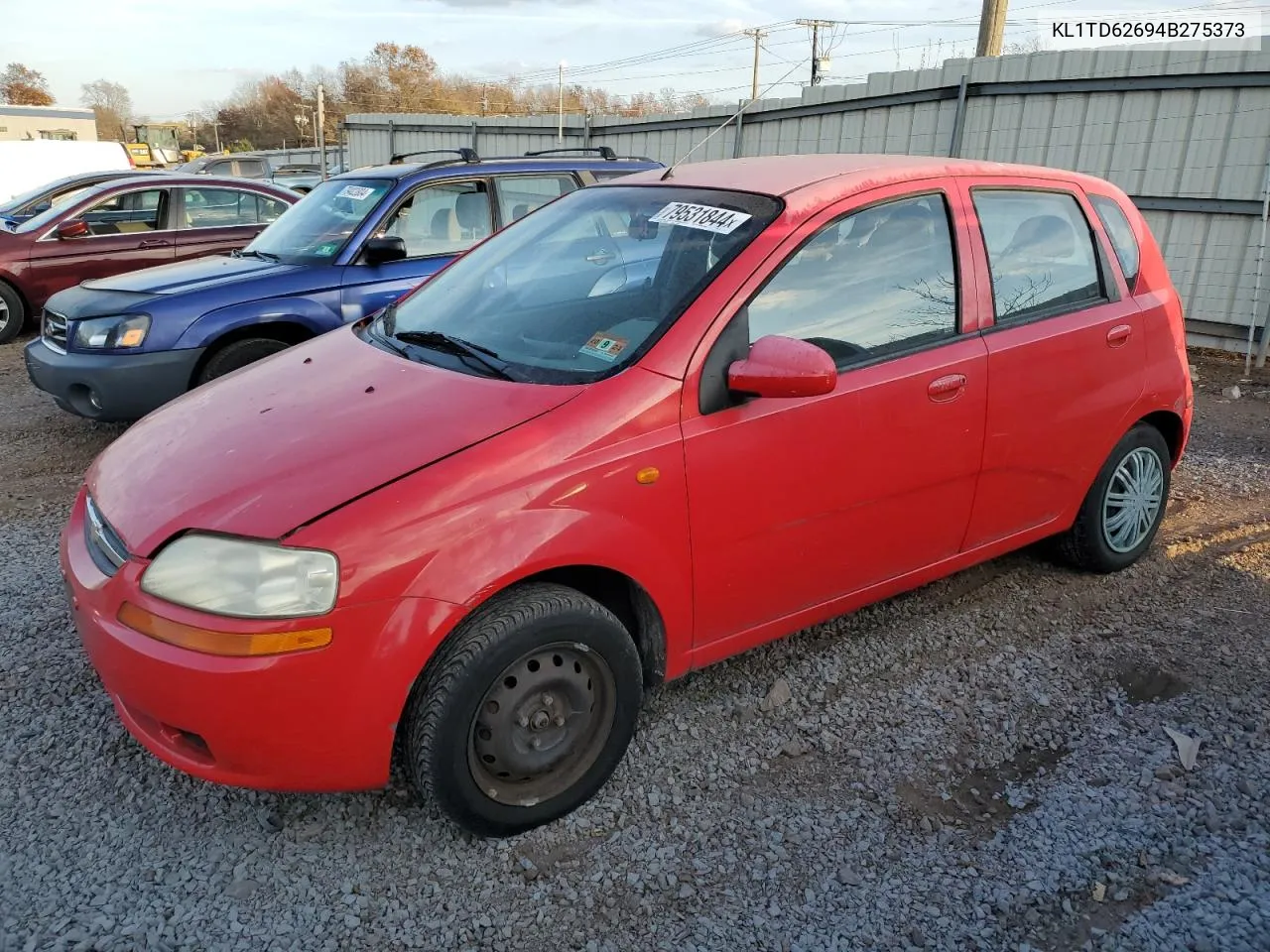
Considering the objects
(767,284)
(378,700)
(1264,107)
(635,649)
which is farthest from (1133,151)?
(378,700)

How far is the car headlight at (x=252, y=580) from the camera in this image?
210 centimetres

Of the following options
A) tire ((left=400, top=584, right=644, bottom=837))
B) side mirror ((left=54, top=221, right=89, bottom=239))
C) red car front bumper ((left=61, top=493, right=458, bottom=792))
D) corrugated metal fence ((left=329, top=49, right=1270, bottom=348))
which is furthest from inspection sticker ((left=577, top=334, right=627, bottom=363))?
side mirror ((left=54, top=221, right=89, bottom=239))

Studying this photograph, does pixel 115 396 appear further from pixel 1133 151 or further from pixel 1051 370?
pixel 1133 151

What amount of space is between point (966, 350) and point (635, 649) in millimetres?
1547

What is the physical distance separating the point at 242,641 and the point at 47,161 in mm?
20959

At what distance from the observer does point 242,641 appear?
2.10 metres

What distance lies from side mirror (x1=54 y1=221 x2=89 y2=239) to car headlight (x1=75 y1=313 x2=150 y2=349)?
15.2 feet

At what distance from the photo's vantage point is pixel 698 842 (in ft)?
8.18

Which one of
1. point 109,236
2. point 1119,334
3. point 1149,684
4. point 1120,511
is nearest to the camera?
point 1149,684

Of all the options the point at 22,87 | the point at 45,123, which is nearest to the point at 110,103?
the point at 22,87

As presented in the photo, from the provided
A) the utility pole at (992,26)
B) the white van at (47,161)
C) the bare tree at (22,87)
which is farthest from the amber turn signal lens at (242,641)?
the bare tree at (22,87)

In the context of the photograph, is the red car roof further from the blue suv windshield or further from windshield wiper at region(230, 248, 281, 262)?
windshield wiper at region(230, 248, 281, 262)

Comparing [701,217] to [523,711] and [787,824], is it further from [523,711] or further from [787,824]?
[787,824]

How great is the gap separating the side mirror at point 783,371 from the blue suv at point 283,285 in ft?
9.21
